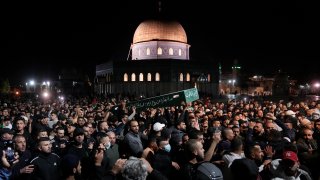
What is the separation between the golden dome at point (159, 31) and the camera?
192 ft

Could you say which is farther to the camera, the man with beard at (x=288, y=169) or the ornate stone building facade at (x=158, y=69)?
the ornate stone building facade at (x=158, y=69)

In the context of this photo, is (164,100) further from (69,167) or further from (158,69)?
(158,69)

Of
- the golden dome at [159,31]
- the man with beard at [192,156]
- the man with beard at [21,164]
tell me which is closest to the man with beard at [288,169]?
the man with beard at [192,156]

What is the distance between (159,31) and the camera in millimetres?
58531

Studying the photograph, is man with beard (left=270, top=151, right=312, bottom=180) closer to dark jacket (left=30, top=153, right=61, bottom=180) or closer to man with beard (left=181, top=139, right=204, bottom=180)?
man with beard (left=181, top=139, right=204, bottom=180)

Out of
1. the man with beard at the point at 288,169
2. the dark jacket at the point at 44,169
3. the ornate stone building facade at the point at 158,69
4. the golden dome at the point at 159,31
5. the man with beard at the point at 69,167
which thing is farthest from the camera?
the golden dome at the point at 159,31

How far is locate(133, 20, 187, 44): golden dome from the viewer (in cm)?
5847

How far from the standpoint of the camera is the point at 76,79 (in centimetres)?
9906

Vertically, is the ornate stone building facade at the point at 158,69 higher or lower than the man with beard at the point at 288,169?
higher

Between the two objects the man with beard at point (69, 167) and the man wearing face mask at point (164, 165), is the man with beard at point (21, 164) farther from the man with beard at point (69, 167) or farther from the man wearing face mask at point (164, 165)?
the man wearing face mask at point (164, 165)

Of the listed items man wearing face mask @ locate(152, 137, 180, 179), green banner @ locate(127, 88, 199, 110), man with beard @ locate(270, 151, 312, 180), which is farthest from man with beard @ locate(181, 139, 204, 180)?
green banner @ locate(127, 88, 199, 110)

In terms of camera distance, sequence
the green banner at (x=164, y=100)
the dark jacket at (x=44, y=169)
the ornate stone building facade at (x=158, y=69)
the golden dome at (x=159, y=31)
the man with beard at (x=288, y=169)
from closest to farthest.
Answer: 1. the man with beard at (x=288, y=169)
2. the dark jacket at (x=44, y=169)
3. the green banner at (x=164, y=100)
4. the ornate stone building facade at (x=158, y=69)
5. the golden dome at (x=159, y=31)

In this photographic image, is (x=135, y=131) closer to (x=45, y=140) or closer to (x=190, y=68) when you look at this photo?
(x=45, y=140)

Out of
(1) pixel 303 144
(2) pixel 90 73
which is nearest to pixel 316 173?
(1) pixel 303 144
